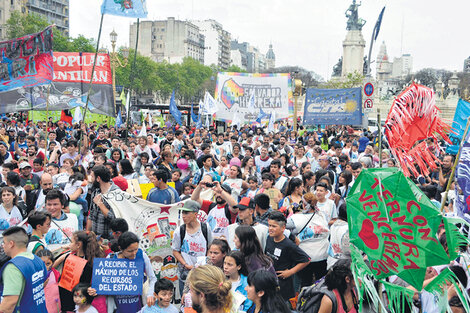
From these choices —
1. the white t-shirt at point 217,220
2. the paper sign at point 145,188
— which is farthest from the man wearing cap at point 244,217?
the paper sign at point 145,188

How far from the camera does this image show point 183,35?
403 ft

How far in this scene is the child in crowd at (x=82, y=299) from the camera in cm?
453

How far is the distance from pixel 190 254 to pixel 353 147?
7.96 m

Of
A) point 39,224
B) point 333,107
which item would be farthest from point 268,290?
point 333,107

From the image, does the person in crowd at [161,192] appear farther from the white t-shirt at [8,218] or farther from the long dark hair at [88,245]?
the long dark hair at [88,245]

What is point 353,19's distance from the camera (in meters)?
89.4

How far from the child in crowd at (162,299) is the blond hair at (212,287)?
1167 millimetres

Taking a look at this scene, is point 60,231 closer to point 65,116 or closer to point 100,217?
point 100,217

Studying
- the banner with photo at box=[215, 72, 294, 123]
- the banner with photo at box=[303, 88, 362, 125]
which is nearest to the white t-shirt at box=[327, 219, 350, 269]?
the banner with photo at box=[303, 88, 362, 125]

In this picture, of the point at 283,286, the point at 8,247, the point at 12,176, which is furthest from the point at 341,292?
the point at 12,176

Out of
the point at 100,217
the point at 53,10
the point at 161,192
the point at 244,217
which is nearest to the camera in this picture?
the point at 244,217

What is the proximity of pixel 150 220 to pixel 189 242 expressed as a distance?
0.78m

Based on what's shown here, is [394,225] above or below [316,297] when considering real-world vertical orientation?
above

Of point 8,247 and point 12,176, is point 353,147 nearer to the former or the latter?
point 12,176
